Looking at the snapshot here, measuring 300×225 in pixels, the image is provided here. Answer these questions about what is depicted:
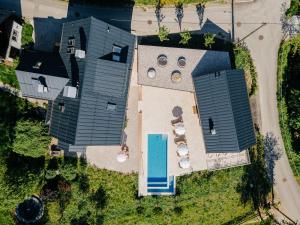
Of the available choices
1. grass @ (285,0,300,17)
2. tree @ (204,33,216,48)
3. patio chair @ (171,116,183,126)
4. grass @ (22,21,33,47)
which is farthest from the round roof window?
grass @ (285,0,300,17)

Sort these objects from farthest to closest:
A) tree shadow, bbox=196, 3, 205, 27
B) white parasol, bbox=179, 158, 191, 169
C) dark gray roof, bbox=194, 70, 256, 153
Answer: tree shadow, bbox=196, 3, 205, 27 < white parasol, bbox=179, 158, 191, 169 < dark gray roof, bbox=194, 70, 256, 153

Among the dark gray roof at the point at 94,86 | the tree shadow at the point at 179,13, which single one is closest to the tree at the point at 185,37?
the tree shadow at the point at 179,13

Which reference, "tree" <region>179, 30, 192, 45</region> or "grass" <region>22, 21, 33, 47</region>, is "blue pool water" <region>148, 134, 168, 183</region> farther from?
"grass" <region>22, 21, 33, 47</region>

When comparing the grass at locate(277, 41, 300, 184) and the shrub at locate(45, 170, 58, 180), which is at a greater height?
the grass at locate(277, 41, 300, 184)

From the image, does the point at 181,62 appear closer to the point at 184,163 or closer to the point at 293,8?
the point at 184,163

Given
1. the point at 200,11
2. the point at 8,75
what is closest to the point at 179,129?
the point at 200,11

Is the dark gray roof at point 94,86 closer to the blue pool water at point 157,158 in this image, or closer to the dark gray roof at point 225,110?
the blue pool water at point 157,158

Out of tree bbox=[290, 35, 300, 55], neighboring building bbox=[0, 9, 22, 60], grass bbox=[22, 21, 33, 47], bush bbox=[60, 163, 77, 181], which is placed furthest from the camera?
tree bbox=[290, 35, 300, 55]

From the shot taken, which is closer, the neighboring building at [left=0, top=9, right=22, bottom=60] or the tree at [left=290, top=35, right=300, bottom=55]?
the neighboring building at [left=0, top=9, right=22, bottom=60]
